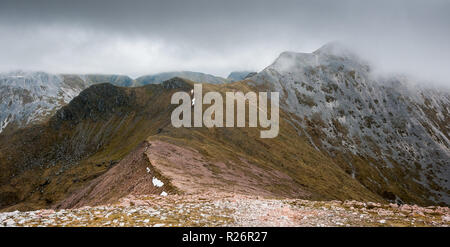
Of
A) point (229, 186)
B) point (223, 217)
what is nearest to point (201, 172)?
point (229, 186)

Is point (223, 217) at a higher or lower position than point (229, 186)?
higher

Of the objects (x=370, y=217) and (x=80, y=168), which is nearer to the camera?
(x=370, y=217)

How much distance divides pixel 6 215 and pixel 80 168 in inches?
7446

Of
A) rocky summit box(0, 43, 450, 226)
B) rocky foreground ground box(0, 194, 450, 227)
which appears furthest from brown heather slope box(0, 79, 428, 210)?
rocky foreground ground box(0, 194, 450, 227)

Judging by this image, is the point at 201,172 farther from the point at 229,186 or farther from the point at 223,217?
the point at 223,217

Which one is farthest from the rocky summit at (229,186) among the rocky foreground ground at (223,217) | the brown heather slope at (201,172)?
the brown heather slope at (201,172)

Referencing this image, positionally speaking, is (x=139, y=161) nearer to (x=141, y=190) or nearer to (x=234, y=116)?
(x=141, y=190)

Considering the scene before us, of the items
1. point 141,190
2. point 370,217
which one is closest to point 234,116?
point 141,190

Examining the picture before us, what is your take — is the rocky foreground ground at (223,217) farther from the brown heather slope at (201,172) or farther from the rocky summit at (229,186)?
the brown heather slope at (201,172)

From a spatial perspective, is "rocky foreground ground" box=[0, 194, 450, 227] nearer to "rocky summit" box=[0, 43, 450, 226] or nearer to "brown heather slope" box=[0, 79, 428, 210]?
"rocky summit" box=[0, 43, 450, 226]

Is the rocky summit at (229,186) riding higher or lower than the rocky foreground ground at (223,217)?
lower

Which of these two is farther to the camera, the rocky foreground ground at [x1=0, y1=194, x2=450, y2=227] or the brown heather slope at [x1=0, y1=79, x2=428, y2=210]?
the brown heather slope at [x1=0, y1=79, x2=428, y2=210]
